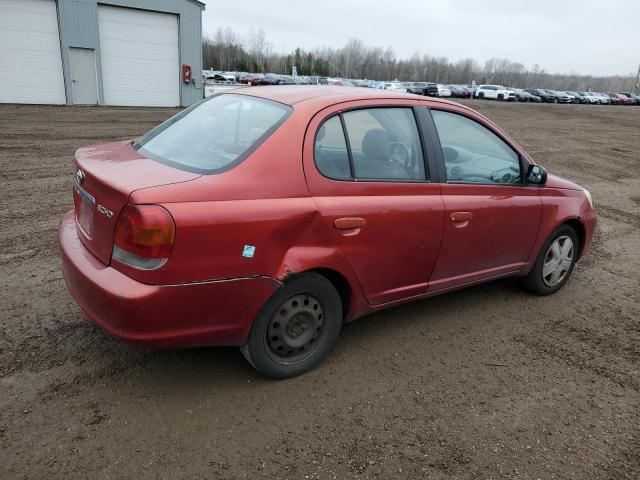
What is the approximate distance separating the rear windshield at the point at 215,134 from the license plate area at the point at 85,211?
0.45 meters

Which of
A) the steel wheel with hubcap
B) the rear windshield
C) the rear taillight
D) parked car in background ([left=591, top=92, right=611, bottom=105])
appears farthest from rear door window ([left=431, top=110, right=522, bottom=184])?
parked car in background ([left=591, top=92, right=611, bottom=105])

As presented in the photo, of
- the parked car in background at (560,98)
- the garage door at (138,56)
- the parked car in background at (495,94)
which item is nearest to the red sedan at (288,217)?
the garage door at (138,56)

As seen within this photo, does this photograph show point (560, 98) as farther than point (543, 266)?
Yes

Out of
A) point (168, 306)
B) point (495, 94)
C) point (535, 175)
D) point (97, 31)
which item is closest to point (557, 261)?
point (535, 175)

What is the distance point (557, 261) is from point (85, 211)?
3917mm

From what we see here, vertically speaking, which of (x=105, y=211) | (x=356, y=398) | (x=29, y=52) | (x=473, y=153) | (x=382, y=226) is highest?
(x=29, y=52)

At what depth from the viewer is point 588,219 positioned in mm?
4734

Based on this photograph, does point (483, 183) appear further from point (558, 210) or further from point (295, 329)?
point (295, 329)

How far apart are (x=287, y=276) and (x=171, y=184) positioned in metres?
0.79

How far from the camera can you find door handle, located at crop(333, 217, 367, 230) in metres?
3.02

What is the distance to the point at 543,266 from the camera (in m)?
4.54

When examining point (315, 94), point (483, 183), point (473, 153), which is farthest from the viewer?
point (473, 153)

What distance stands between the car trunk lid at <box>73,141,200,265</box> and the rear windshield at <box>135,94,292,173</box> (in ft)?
0.44

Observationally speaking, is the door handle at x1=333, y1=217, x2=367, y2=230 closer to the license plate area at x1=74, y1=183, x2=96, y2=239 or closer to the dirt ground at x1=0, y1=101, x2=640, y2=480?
the dirt ground at x1=0, y1=101, x2=640, y2=480
